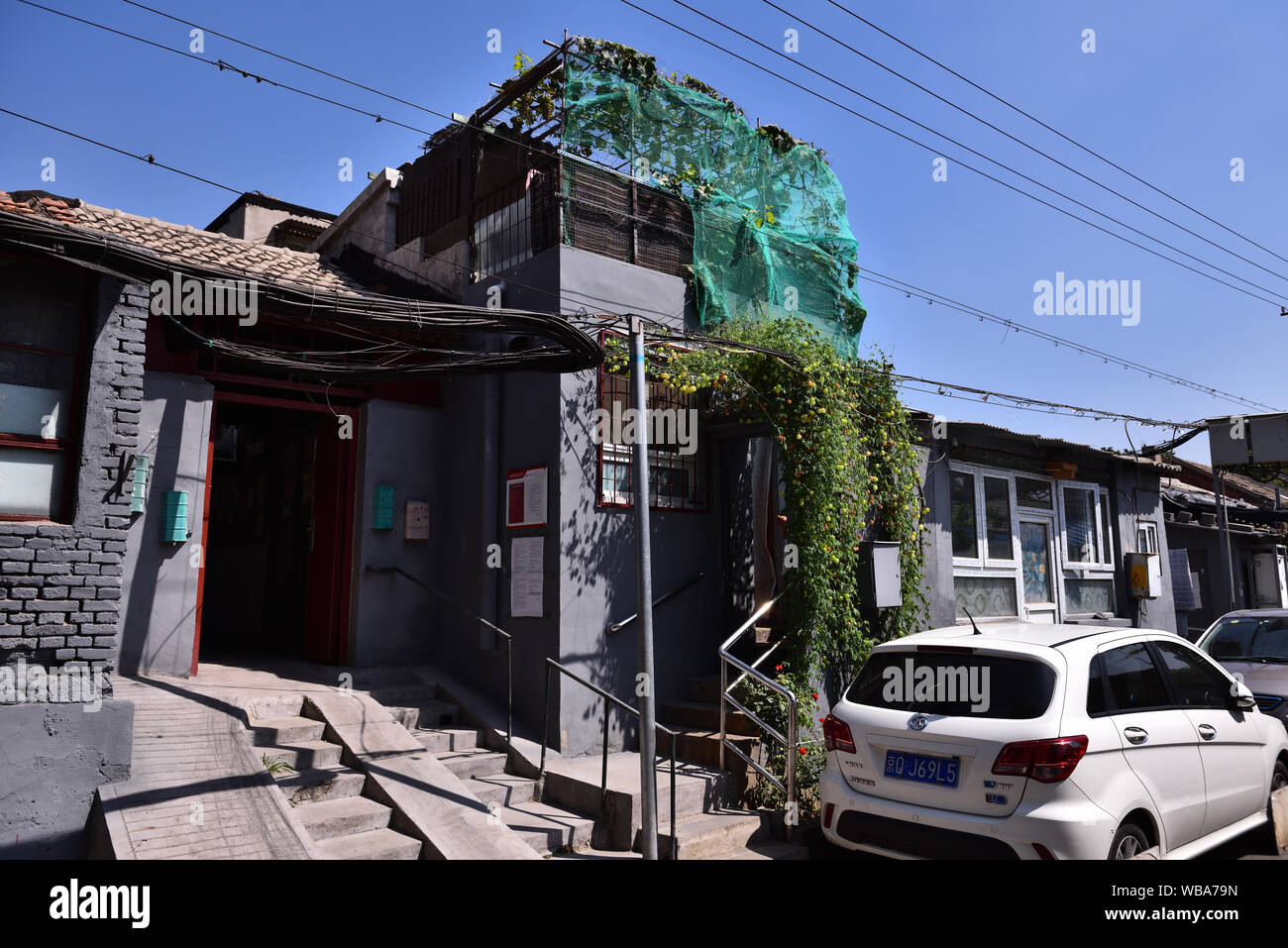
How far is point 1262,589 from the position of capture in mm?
19531

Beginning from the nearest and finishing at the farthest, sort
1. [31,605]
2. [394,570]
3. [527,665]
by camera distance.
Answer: [31,605] < [527,665] < [394,570]

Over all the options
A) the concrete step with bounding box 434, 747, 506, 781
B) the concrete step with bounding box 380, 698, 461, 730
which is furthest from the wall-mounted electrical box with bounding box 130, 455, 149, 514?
the concrete step with bounding box 434, 747, 506, 781

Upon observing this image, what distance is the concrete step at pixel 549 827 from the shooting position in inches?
241

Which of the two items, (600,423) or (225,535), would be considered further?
(225,535)

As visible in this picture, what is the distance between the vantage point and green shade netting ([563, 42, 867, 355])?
9.51m

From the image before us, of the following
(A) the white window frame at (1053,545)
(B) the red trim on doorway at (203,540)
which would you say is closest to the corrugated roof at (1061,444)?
(A) the white window frame at (1053,545)

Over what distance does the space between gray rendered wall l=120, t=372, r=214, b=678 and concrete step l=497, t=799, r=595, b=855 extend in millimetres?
3592

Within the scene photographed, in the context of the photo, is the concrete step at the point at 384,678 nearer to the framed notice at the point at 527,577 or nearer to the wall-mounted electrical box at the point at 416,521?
the framed notice at the point at 527,577

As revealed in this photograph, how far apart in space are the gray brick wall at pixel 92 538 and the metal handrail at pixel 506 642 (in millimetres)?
2937

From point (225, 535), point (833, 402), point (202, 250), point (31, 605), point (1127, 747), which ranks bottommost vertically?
point (1127, 747)

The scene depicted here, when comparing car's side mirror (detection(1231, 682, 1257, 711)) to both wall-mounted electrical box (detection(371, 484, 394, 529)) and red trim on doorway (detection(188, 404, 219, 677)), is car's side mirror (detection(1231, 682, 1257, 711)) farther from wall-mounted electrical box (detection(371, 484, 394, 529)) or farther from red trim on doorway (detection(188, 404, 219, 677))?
red trim on doorway (detection(188, 404, 219, 677))
